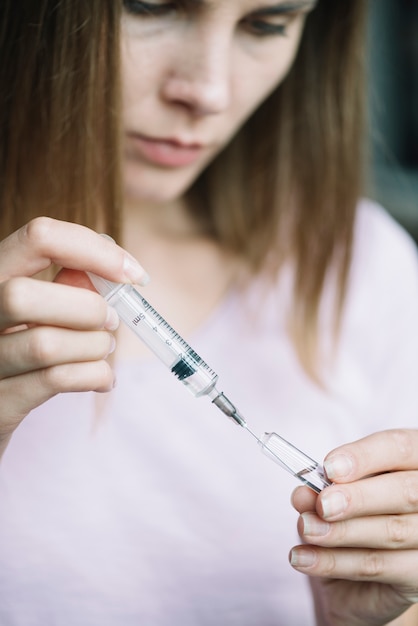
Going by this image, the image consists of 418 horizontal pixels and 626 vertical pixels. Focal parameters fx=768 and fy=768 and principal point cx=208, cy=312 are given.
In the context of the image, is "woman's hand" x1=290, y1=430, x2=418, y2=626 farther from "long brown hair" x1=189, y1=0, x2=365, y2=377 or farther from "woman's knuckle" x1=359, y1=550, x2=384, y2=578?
"long brown hair" x1=189, y1=0, x2=365, y2=377

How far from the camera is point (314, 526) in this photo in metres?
0.75

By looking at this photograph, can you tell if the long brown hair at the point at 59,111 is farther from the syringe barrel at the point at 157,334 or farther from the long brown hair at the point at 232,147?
the syringe barrel at the point at 157,334

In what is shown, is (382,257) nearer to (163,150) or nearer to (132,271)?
(163,150)

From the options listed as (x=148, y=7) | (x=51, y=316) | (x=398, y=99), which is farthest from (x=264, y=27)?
(x=398, y=99)

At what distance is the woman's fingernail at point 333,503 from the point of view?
0.73 m

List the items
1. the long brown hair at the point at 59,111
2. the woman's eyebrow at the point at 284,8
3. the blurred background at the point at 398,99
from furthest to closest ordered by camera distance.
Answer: the blurred background at the point at 398,99 → the woman's eyebrow at the point at 284,8 → the long brown hair at the point at 59,111

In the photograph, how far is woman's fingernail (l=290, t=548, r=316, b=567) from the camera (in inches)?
30.6

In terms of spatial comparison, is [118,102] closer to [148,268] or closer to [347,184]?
[148,268]

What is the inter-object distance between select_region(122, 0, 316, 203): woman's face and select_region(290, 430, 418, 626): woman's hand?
1.50 ft

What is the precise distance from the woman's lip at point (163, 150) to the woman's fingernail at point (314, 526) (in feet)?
1.66

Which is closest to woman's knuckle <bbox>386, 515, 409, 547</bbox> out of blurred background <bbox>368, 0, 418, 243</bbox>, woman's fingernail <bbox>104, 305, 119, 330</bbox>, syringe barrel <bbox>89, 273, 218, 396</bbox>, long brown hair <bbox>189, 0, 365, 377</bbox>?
syringe barrel <bbox>89, 273, 218, 396</bbox>

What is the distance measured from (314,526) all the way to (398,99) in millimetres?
1984

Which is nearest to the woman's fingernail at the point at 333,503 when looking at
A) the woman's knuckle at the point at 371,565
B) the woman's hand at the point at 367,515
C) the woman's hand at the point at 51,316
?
the woman's hand at the point at 367,515

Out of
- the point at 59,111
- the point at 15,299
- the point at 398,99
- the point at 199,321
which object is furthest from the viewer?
the point at 398,99
